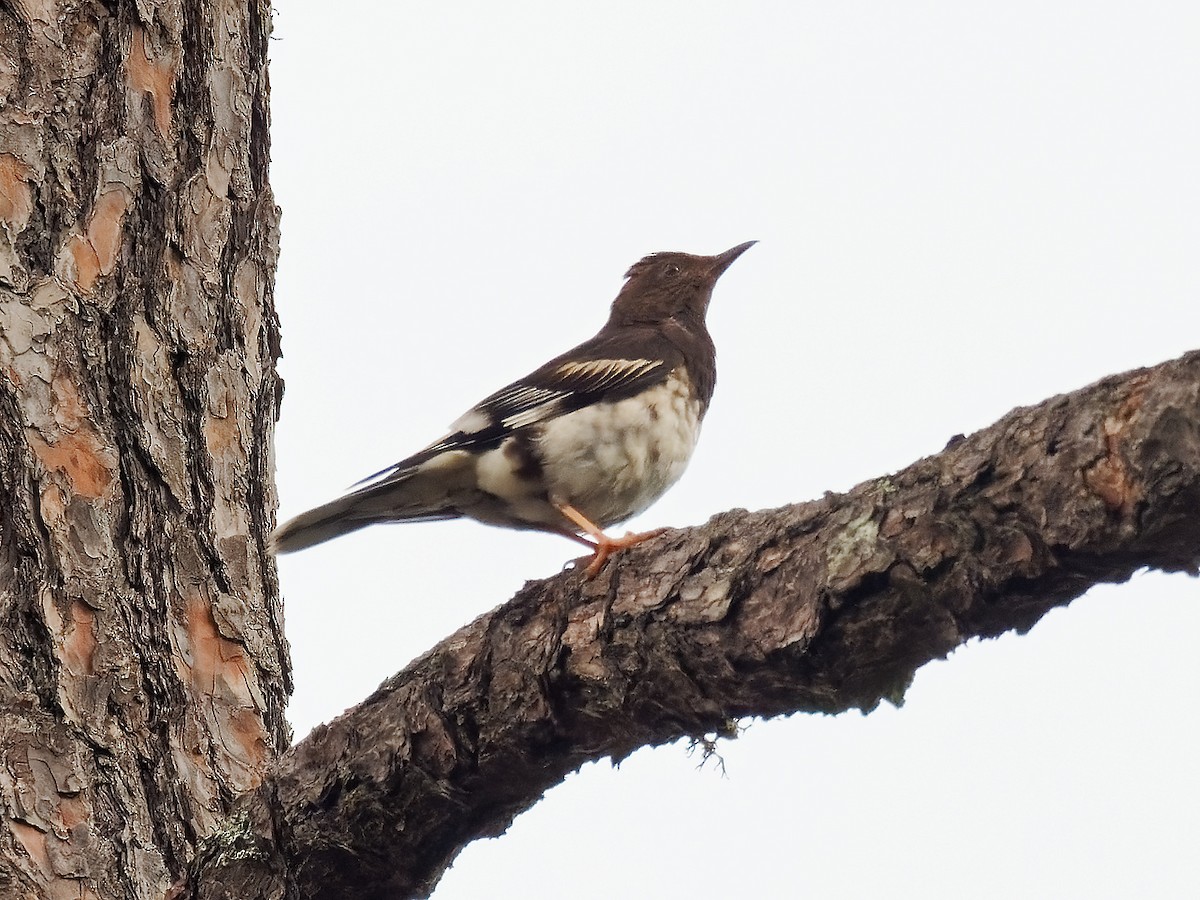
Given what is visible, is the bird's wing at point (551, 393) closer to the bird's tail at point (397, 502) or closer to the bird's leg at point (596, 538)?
the bird's tail at point (397, 502)

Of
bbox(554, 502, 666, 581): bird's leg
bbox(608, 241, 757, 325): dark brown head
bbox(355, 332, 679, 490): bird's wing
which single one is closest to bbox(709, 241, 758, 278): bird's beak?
bbox(608, 241, 757, 325): dark brown head

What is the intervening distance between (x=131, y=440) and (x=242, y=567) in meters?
0.54

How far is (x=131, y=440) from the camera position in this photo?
435 cm

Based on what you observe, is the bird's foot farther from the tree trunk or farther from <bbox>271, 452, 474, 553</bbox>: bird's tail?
<bbox>271, 452, 474, 553</bbox>: bird's tail

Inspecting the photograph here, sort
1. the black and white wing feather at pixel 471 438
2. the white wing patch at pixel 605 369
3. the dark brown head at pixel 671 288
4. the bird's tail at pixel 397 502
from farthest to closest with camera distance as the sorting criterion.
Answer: the dark brown head at pixel 671 288, the white wing patch at pixel 605 369, the black and white wing feather at pixel 471 438, the bird's tail at pixel 397 502

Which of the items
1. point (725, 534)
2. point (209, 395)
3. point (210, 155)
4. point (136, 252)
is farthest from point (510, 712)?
point (210, 155)

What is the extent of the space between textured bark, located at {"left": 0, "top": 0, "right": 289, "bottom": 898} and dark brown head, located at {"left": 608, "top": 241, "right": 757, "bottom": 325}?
305 centimetres

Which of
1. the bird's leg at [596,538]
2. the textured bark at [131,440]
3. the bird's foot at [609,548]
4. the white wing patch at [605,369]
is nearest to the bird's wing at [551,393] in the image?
the white wing patch at [605,369]

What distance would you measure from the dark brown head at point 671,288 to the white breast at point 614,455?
1.47 meters

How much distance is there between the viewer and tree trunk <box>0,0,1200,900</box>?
2.80 m

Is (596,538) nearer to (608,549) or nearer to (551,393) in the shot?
(551,393)

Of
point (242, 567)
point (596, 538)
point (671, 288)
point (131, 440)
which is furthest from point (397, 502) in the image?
point (671, 288)

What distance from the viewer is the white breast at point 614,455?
6105mm

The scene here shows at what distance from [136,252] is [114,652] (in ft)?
4.09
